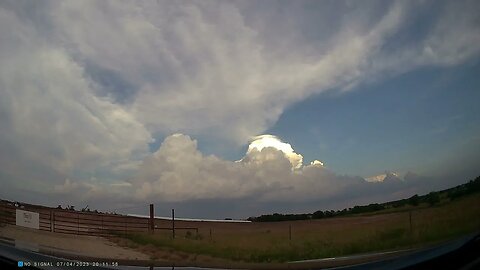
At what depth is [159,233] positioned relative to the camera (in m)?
4.01

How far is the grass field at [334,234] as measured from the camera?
3.57 m

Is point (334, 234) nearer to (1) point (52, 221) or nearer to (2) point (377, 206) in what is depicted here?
(2) point (377, 206)

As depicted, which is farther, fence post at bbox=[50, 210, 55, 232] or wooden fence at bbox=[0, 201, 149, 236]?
fence post at bbox=[50, 210, 55, 232]

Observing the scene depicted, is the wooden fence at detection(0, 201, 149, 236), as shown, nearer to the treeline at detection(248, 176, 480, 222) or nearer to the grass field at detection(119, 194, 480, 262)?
the grass field at detection(119, 194, 480, 262)

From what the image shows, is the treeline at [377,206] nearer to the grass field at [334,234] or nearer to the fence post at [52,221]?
the grass field at [334,234]

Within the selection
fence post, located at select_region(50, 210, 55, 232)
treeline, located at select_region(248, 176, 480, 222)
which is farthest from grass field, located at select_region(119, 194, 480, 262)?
fence post, located at select_region(50, 210, 55, 232)

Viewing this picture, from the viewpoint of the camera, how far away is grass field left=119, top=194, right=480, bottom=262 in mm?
3568

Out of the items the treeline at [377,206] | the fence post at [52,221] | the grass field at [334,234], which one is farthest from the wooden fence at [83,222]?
the treeline at [377,206]

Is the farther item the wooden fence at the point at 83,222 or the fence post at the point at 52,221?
the fence post at the point at 52,221

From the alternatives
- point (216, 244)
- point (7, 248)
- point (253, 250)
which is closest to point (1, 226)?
point (7, 248)

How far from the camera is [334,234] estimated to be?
3572mm

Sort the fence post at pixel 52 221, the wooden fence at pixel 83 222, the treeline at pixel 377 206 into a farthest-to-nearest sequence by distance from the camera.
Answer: the fence post at pixel 52 221
the wooden fence at pixel 83 222
the treeline at pixel 377 206

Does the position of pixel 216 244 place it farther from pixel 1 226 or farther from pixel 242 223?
pixel 1 226

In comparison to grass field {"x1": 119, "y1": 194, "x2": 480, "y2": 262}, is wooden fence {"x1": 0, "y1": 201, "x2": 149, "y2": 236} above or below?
above
